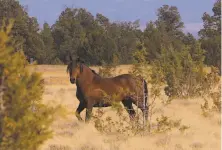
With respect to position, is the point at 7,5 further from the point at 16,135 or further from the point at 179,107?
the point at 16,135

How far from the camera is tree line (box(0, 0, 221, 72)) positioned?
4838 cm

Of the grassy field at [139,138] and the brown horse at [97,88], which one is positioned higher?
the brown horse at [97,88]

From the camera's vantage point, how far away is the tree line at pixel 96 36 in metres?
48.4

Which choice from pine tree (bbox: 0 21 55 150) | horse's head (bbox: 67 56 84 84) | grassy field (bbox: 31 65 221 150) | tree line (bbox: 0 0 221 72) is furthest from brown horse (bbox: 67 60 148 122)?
tree line (bbox: 0 0 221 72)

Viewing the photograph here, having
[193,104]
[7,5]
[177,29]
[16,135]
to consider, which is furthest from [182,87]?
[177,29]

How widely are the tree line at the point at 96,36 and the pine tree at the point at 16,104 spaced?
117ft

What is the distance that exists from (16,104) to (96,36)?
54332 mm

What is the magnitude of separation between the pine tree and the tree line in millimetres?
35710

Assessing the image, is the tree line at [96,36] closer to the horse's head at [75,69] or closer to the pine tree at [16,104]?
the horse's head at [75,69]

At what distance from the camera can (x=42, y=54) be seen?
5519 cm

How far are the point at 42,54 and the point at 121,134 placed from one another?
45616mm

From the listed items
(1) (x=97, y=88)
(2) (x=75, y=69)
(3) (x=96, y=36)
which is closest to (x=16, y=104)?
(2) (x=75, y=69)

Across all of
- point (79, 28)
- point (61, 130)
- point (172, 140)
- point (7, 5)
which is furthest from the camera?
point (79, 28)

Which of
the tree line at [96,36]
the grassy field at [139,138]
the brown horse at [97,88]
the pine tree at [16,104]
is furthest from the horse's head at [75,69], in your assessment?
the tree line at [96,36]
